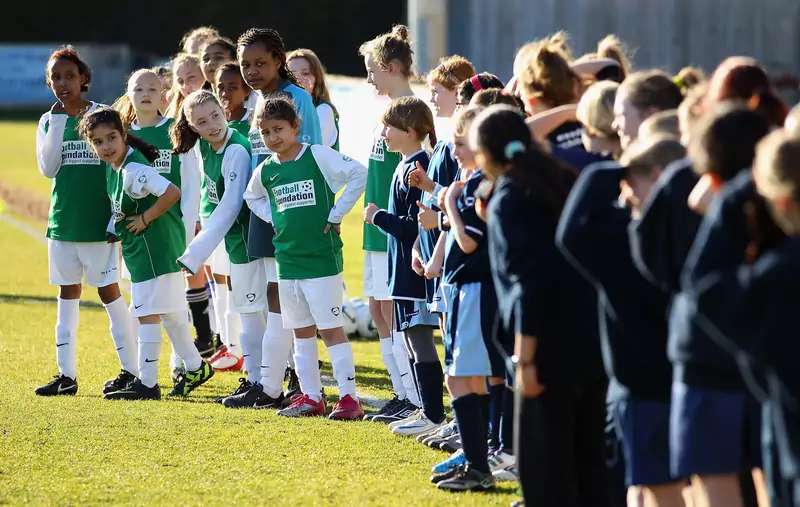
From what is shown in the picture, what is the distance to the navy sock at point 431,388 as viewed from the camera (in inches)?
247

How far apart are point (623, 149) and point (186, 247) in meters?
4.09

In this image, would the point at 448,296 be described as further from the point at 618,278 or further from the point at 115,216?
the point at 115,216

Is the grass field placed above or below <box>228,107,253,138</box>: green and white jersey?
below

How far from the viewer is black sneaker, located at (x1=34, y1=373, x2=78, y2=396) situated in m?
7.55

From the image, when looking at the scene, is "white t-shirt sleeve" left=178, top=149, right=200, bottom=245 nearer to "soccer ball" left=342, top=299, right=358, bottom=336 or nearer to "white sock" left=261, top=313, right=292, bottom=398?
"white sock" left=261, top=313, right=292, bottom=398

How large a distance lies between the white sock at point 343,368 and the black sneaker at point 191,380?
114 cm

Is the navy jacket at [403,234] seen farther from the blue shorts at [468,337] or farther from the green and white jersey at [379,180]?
the blue shorts at [468,337]

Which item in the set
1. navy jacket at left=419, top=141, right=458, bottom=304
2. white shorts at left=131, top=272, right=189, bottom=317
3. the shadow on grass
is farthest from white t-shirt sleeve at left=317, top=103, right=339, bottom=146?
the shadow on grass

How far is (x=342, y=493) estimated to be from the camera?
5.05m

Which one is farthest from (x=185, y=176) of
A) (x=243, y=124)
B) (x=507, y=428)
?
(x=507, y=428)

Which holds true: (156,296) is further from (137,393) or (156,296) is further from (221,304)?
(221,304)

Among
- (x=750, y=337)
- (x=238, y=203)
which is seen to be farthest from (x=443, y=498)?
(x=238, y=203)

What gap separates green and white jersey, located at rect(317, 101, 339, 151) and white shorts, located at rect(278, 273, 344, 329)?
4.63ft

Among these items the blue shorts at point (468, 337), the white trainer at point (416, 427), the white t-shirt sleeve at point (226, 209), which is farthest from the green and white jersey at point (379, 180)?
the blue shorts at point (468, 337)
